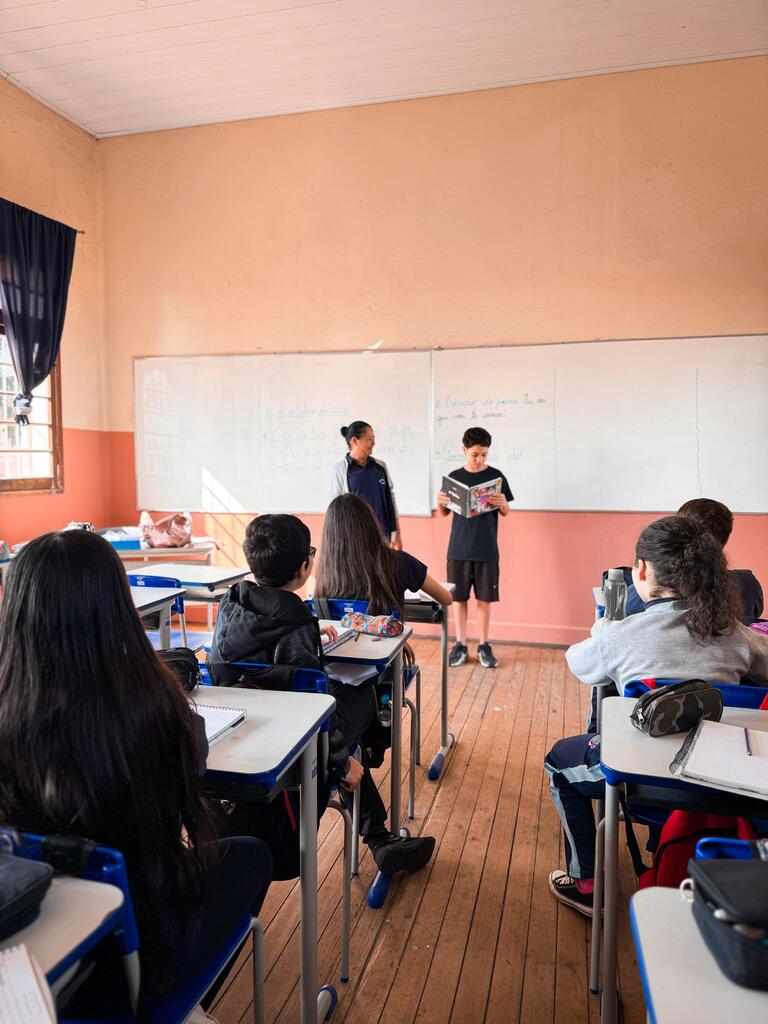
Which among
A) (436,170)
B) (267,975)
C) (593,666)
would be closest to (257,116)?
(436,170)

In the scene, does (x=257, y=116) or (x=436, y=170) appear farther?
(x=257, y=116)

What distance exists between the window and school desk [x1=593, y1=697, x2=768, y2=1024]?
455 centimetres

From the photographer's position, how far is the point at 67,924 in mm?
812

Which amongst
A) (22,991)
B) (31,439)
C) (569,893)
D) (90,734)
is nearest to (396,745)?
(569,893)

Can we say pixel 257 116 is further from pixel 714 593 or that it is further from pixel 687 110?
pixel 714 593

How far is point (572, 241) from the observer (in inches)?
183

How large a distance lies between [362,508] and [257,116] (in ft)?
13.6

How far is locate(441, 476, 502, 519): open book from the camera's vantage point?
4273 millimetres

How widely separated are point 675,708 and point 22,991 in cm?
119

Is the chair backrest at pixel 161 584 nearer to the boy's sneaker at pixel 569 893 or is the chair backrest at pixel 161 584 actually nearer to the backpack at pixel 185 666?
the backpack at pixel 185 666

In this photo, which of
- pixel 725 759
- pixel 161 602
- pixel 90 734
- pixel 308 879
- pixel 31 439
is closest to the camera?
pixel 90 734

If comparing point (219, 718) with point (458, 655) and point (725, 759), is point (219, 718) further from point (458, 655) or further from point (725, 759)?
point (458, 655)

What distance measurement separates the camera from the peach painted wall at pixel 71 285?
188 inches

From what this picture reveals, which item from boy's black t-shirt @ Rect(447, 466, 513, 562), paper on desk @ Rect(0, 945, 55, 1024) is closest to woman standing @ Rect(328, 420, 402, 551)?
boy's black t-shirt @ Rect(447, 466, 513, 562)
